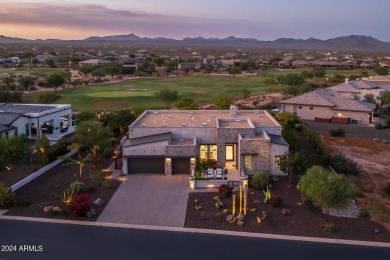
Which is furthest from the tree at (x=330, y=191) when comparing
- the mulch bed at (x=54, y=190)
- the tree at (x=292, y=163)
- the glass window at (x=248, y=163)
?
the mulch bed at (x=54, y=190)

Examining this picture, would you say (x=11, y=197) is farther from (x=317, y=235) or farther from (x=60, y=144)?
(x=317, y=235)

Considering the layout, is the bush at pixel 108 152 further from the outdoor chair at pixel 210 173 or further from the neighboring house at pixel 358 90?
the neighboring house at pixel 358 90

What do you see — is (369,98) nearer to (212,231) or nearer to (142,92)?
(142,92)

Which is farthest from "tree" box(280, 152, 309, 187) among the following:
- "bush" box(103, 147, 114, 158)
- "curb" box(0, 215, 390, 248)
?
"bush" box(103, 147, 114, 158)

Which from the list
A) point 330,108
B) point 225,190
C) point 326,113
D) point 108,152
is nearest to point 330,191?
point 225,190

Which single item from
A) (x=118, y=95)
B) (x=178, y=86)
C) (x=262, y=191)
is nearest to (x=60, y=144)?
(x=262, y=191)

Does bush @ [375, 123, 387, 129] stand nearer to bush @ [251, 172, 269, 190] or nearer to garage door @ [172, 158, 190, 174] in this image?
bush @ [251, 172, 269, 190]
